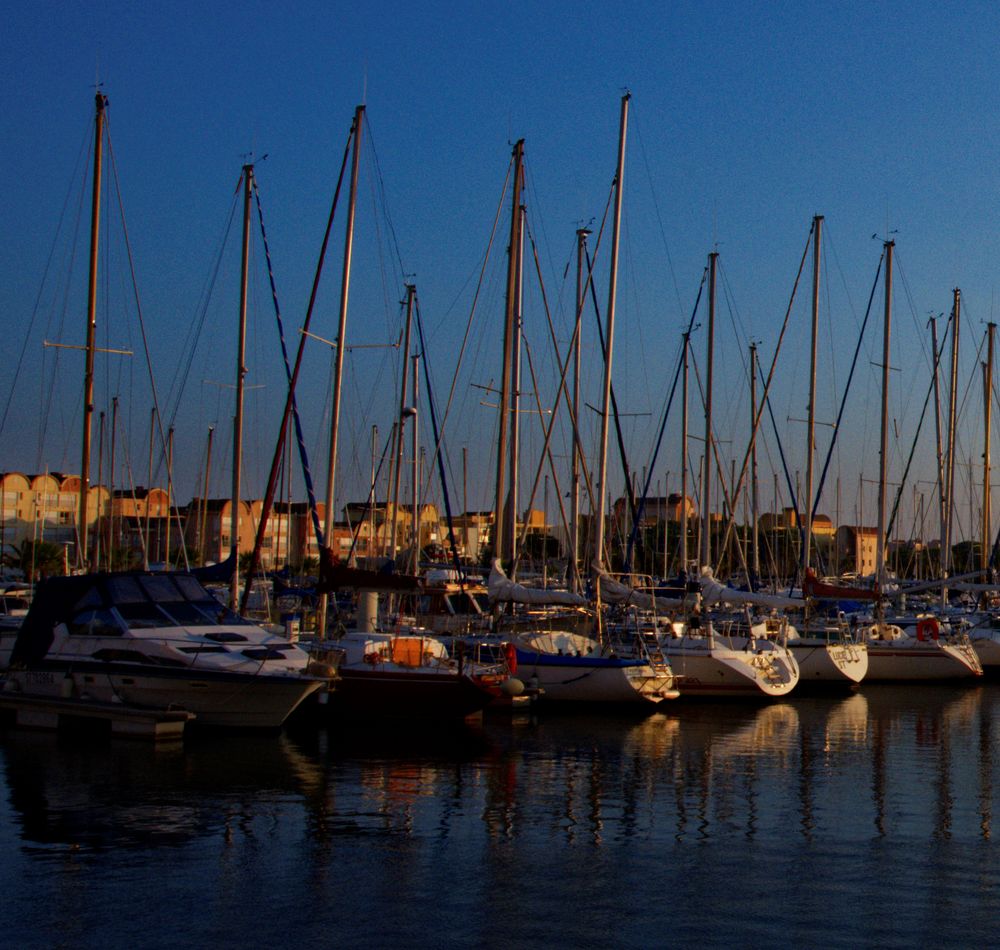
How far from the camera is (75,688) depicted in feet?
88.1

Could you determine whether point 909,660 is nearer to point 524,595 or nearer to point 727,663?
point 727,663

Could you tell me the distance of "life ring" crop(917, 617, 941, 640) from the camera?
42.7 metres

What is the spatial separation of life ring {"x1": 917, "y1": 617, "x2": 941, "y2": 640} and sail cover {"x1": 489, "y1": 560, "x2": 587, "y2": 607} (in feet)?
47.3

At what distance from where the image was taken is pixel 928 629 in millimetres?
42875

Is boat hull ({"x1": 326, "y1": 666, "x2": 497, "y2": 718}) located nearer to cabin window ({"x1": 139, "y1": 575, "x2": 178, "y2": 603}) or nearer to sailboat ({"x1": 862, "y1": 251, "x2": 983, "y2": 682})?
cabin window ({"x1": 139, "y1": 575, "x2": 178, "y2": 603})

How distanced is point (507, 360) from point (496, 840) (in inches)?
826

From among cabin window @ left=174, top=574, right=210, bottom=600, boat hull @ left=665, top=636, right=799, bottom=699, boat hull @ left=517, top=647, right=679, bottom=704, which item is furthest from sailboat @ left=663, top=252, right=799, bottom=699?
cabin window @ left=174, top=574, right=210, bottom=600

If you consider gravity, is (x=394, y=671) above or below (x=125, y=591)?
below

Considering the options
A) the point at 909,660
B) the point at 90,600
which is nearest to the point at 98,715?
the point at 90,600

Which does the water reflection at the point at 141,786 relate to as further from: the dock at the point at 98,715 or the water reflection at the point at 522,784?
the dock at the point at 98,715

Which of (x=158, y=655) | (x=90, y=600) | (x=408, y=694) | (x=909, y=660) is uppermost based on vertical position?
(x=90, y=600)

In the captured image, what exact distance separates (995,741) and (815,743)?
4.27 m

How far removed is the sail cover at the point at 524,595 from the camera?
34.2m

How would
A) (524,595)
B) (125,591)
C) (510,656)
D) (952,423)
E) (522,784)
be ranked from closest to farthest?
1. (522,784)
2. (125,591)
3. (510,656)
4. (524,595)
5. (952,423)
